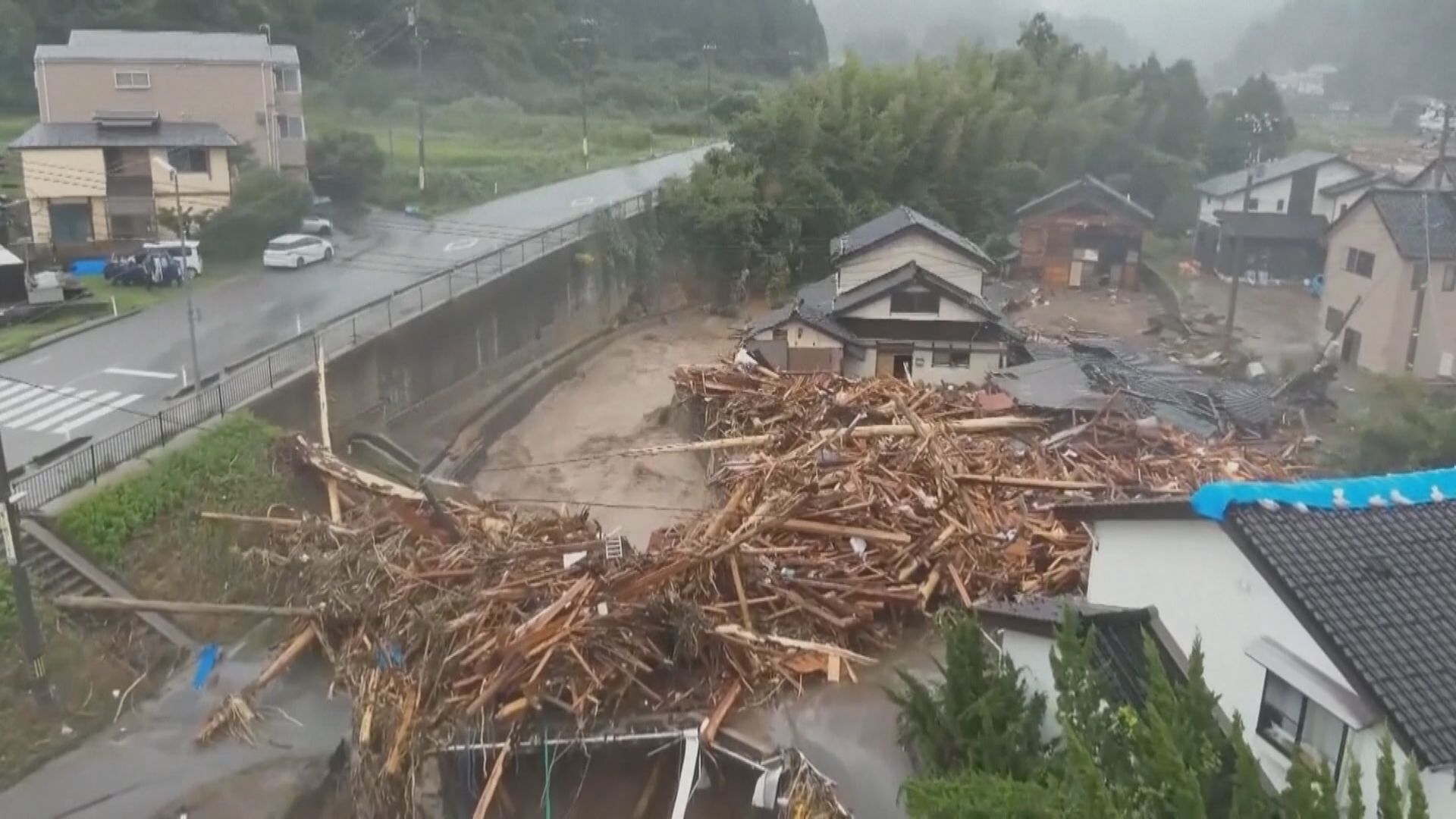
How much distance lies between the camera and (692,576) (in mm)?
10336

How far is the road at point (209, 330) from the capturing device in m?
13.8

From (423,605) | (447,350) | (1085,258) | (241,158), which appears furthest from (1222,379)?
(241,158)

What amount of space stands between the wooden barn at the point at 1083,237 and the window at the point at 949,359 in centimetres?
1163

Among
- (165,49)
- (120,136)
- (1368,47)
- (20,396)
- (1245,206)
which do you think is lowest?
(20,396)

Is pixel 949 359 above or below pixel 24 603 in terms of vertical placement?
below

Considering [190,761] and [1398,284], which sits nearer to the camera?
[190,761]

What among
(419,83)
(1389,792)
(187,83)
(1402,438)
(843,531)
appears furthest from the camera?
(419,83)

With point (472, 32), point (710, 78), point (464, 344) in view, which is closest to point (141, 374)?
point (464, 344)

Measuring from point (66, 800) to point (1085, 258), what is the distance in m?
26.8

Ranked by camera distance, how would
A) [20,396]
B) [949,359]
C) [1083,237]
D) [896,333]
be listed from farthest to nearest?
1. [1083,237]
2. [896,333]
3. [949,359]
4. [20,396]

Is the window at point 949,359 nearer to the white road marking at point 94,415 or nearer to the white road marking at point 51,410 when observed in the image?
the white road marking at point 94,415

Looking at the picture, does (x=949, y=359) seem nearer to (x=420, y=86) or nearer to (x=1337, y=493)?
(x=1337, y=493)

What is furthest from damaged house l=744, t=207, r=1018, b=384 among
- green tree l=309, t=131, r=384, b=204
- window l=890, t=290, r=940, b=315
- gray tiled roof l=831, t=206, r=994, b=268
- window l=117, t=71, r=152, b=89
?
window l=117, t=71, r=152, b=89

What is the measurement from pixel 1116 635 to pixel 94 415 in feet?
39.9
